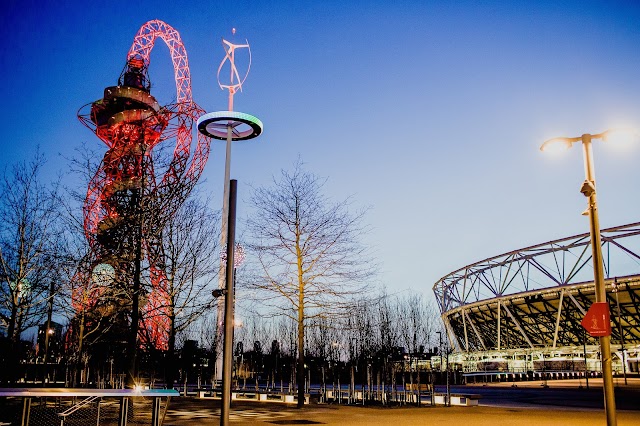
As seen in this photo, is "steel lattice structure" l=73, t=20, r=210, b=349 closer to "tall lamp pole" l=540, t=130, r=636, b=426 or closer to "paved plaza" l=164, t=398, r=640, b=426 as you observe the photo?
"paved plaza" l=164, t=398, r=640, b=426

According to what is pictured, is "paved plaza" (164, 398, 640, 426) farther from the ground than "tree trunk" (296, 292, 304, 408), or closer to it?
closer to it

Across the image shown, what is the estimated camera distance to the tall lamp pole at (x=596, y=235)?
1173cm

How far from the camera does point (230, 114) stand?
15.5m

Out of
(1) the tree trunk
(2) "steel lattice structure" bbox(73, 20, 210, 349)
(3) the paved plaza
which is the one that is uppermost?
(2) "steel lattice structure" bbox(73, 20, 210, 349)

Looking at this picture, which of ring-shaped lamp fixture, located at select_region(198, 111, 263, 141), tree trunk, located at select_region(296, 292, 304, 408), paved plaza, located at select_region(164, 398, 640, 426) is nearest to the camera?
ring-shaped lamp fixture, located at select_region(198, 111, 263, 141)

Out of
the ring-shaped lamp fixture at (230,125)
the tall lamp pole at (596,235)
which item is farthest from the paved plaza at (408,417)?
the ring-shaped lamp fixture at (230,125)

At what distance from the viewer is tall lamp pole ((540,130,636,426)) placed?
11.7m

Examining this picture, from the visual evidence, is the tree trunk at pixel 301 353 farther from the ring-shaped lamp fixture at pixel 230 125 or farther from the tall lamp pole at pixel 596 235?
the tall lamp pole at pixel 596 235

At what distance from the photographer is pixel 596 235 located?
1286cm

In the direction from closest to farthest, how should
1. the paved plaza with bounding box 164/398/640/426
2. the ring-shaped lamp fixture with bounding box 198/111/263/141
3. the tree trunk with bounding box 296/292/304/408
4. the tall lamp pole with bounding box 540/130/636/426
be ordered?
1. the tall lamp pole with bounding box 540/130/636/426
2. the ring-shaped lamp fixture with bounding box 198/111/263/141
3. the paved plaza with bounding box 164/398/640/426
4. the tree trunk with bounding box 296/292/304/408

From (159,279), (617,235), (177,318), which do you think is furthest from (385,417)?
(617,235)

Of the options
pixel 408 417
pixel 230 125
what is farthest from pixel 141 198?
pixel 408 417

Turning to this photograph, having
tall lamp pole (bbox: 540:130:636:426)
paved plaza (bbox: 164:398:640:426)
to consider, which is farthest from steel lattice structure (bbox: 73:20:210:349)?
tall lamp pole (bbox: 540:130:636:426)

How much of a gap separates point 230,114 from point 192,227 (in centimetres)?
1138
